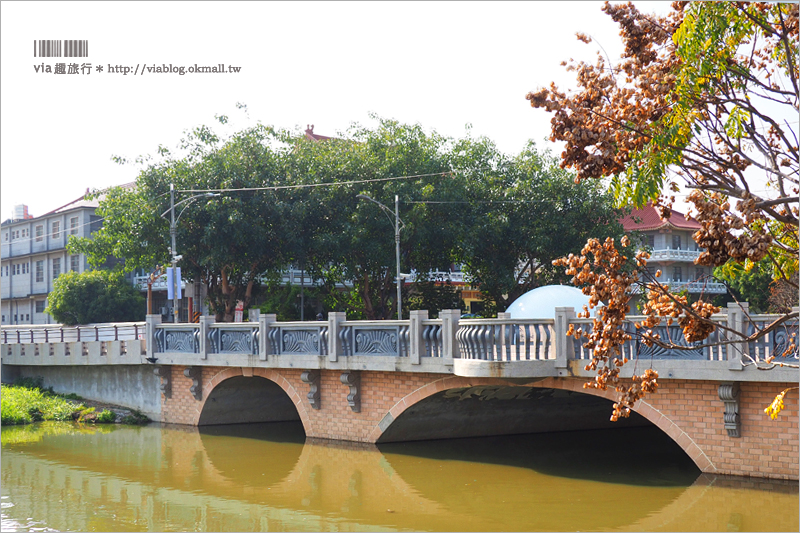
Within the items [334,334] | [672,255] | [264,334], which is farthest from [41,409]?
[672,255]

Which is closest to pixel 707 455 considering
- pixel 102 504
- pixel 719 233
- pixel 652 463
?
pixel 652 463

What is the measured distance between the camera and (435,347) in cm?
1762

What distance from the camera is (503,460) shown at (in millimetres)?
18688

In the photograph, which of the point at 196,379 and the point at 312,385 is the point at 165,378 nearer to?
the point at 196,379

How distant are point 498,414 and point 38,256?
133 ft

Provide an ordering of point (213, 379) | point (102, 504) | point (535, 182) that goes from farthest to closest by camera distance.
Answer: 1. point (535, 182)
2. point (213, 379)
3. point (102, 504)

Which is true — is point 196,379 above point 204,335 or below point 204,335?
below

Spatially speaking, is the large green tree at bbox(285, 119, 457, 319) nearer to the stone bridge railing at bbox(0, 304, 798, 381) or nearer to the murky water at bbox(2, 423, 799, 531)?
the stone bridge railing at bbox(0, 304, 798, 381)

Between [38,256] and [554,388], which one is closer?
[554,388]

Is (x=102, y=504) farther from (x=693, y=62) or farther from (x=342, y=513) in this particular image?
(x=693, y=62)

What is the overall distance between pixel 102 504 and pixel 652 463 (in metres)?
11.0

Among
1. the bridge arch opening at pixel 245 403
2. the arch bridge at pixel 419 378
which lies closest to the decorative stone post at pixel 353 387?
the arch bridge at pixel 419 378

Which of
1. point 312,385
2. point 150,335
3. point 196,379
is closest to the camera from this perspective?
point 312,385

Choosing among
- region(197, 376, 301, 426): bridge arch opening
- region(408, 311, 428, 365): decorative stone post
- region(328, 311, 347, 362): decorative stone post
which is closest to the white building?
region(197, 376, 301, 426): bridge arch opening
